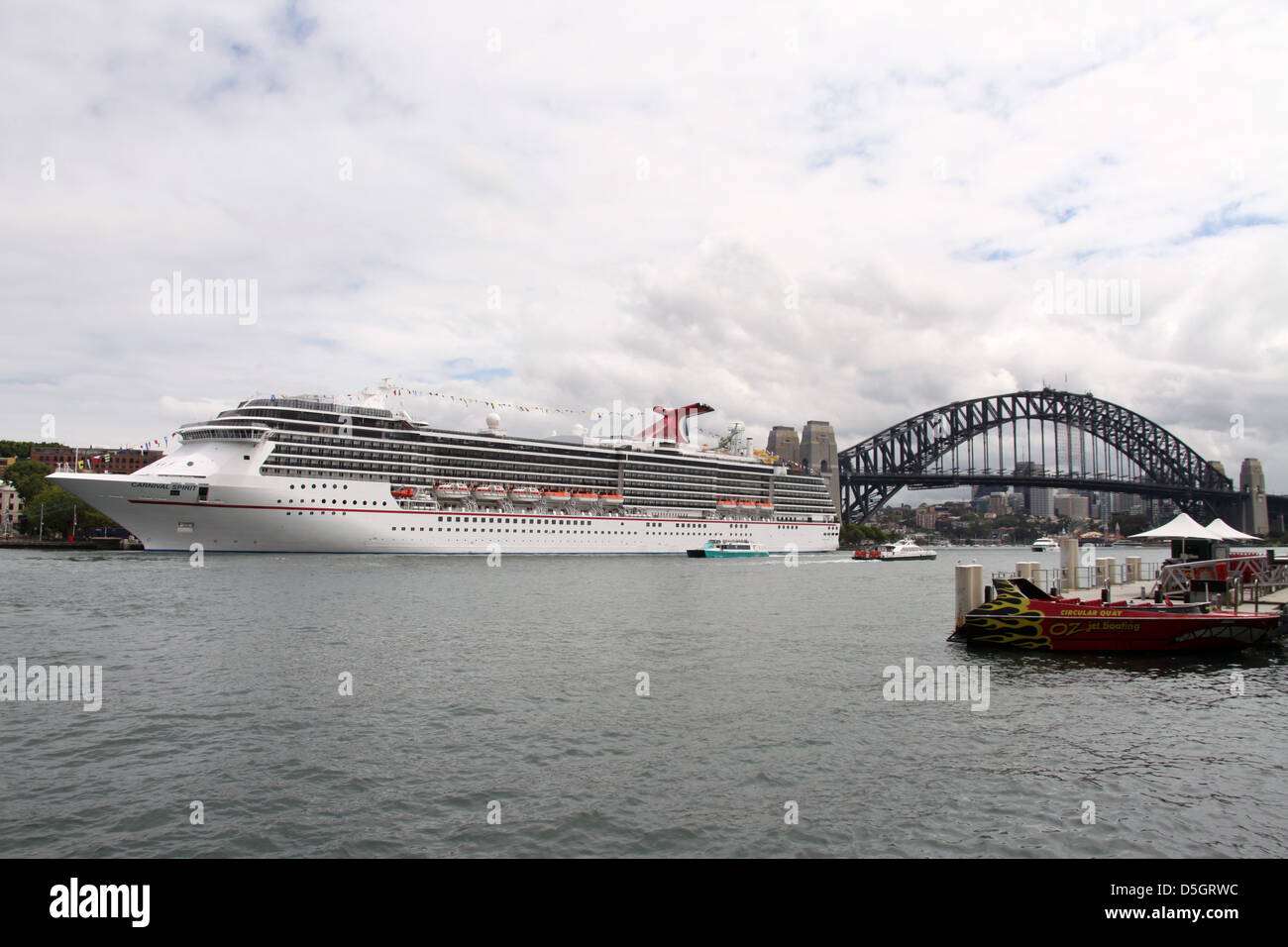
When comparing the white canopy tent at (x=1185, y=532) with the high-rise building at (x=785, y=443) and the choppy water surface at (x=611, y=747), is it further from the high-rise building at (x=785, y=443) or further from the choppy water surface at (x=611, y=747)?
the high-rise building at (x=785, y=443)

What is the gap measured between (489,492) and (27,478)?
289 ft

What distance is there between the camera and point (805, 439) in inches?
6535

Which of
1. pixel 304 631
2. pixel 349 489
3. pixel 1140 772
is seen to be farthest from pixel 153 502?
pixel 1140 772

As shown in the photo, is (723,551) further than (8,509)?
No

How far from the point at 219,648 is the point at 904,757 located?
1785cm

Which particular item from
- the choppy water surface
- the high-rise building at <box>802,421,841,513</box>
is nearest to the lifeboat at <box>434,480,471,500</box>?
the choppy water surface

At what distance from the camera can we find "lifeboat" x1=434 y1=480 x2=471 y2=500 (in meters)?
72.5

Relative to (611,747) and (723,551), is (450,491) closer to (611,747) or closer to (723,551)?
(723,551)

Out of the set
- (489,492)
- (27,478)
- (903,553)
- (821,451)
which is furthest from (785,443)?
(27,478)

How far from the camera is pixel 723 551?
88125 millimetres
